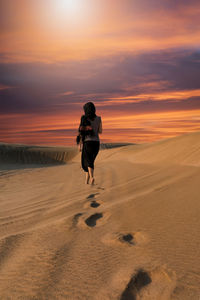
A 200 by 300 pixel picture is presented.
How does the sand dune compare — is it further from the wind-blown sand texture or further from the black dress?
the wind-blown sand texture

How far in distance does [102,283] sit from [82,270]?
224mm

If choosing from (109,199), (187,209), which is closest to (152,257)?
(187,209)

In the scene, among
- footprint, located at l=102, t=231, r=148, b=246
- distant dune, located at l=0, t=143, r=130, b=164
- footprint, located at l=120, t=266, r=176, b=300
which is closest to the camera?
footprint, located at l=120, t=266, r=176, b=300

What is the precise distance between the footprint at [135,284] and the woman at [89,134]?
4.48 metres

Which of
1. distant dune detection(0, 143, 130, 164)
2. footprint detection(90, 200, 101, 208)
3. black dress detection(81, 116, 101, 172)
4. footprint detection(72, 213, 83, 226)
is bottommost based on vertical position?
distant dune detection(0, 143, 130, 164)

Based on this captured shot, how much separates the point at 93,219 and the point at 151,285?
5.27ft

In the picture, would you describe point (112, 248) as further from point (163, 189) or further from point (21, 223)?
point (163, 189)

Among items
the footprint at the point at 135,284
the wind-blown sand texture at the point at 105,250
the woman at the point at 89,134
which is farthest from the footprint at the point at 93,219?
the woman at the point at 89,134

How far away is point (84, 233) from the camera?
2.62m

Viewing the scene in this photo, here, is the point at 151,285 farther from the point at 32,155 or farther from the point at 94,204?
the point at 32,155

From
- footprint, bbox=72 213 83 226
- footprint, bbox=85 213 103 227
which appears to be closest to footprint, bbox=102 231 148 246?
footprint, bbox=85 213 103 227

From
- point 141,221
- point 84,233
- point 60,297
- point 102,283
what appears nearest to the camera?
point 60,297

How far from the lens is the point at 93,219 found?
316cm

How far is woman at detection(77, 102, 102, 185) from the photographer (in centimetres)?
622
